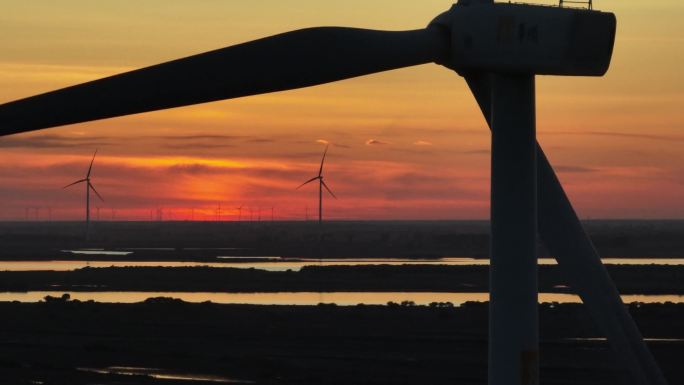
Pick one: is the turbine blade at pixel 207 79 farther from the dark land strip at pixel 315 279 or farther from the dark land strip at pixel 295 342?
the dark land strip at pixel 315 279

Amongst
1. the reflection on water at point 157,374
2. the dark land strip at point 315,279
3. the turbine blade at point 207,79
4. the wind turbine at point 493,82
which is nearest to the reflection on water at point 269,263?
the dark land strip at point 315,279

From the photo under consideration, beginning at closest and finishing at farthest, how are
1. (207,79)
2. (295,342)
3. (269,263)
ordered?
(207,79)
(295,342)
(269,263)

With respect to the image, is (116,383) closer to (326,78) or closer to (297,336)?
(297,336)

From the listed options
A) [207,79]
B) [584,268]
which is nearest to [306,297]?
[584,268]

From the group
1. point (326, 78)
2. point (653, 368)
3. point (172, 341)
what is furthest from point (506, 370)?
point (172, 341)

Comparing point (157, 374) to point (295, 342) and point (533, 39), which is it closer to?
point (295, 342)
